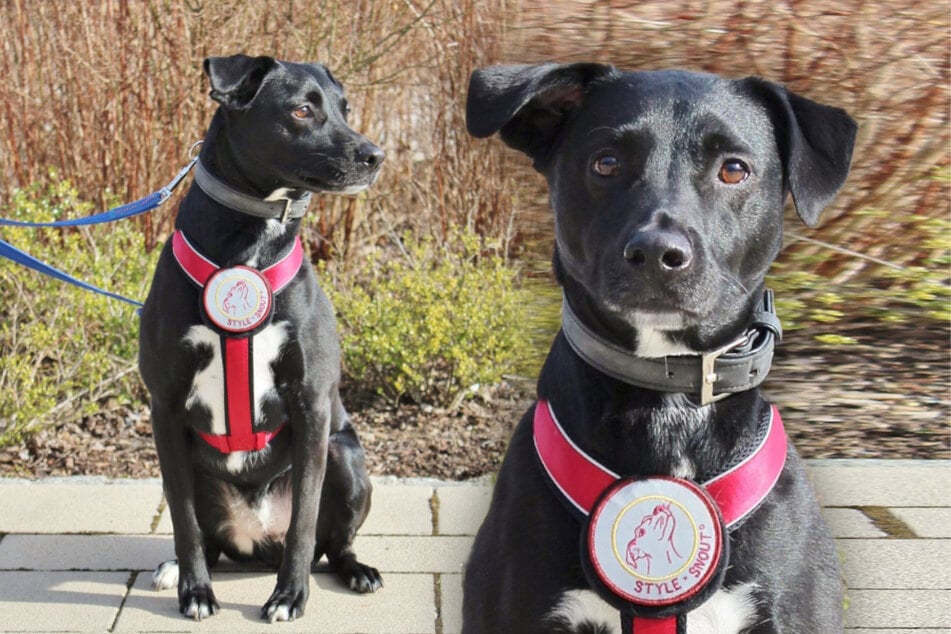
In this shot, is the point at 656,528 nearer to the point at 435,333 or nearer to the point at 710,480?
the point at 710,480

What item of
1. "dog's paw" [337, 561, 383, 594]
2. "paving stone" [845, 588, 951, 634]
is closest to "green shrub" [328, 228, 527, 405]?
"dog's paw" [337, 561, 383, 594]

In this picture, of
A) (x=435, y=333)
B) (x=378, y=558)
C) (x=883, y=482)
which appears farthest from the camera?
(x=435, y=333)

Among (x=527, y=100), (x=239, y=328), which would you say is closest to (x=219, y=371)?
(x=239, y=328)

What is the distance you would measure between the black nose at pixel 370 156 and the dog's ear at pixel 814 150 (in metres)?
1.91

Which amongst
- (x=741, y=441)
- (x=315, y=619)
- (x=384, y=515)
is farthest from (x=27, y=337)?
(x=741, y=441)

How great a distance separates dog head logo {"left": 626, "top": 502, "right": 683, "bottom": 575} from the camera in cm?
213

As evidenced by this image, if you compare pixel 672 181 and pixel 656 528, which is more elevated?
pixel 672 181

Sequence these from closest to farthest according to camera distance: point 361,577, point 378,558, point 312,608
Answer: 1. point 312,608
2. point 361,577
3. point 378,558

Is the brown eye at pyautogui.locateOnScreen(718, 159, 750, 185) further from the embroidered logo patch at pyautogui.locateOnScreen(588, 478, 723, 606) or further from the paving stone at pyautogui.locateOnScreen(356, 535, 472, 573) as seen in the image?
the paving stone at pyautogui.locateOnScreen(356, 535, 472, 573)

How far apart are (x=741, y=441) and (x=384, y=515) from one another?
2536mm

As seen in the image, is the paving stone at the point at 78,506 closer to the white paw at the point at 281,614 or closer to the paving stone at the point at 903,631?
the white paw at the point at 281,614

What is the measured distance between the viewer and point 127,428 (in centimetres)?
539

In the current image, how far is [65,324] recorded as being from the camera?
5.45 metres

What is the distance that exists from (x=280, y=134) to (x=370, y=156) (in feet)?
0.99
